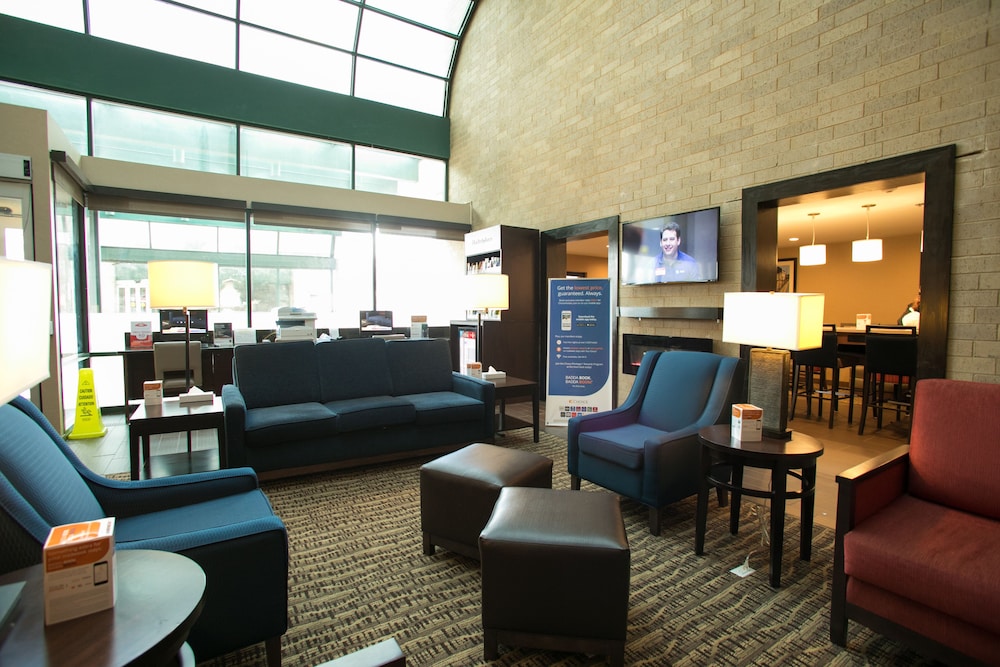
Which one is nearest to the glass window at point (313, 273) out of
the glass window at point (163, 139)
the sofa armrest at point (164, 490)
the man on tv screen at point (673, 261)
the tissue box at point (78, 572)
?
the glass window at point (163, 139)

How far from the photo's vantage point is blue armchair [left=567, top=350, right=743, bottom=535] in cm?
268

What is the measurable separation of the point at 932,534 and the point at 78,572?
252cm

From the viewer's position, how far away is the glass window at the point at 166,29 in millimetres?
6168

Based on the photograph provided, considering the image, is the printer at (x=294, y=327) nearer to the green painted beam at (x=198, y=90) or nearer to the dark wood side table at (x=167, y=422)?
the dark wood side table at (x=167, y=422)

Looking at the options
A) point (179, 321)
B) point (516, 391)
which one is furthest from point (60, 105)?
point (516, 391)

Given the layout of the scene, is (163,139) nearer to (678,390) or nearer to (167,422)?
(167,422)

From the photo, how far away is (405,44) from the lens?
26.1ft

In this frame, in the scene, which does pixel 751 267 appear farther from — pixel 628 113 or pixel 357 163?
pixel 357 163

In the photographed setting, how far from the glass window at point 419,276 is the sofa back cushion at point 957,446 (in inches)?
251

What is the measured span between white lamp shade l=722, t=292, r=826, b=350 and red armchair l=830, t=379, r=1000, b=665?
0.50 m

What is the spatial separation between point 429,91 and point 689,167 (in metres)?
5.55

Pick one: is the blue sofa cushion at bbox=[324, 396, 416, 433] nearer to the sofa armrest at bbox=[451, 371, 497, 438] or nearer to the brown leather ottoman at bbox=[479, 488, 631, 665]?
the sofa armrest at bbox=[451, 371, 497, 438]

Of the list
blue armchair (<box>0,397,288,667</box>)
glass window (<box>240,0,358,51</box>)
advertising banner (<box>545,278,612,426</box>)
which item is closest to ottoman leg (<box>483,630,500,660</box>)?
blue armchair (<box>0,397,288,667</box>)

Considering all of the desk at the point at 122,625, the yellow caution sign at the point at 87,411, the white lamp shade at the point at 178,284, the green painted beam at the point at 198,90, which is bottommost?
the yellow caution sign at the point at 87,411
